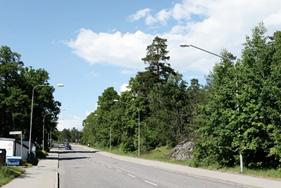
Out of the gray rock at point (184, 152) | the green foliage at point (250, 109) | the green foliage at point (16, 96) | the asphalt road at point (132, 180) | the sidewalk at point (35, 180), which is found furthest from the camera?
the green foliage at point (16, 96)

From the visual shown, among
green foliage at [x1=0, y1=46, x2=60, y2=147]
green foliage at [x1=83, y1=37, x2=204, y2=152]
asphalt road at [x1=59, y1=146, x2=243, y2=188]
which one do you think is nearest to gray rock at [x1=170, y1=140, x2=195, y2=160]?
green foliage at [x1=83, y1=37, x2=204, y2=152]

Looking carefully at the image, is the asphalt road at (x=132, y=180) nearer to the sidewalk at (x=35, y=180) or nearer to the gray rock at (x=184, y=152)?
the sidewalk at (x=35, y=180)

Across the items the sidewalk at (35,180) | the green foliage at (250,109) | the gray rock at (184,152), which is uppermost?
the green foliage at (250,109)

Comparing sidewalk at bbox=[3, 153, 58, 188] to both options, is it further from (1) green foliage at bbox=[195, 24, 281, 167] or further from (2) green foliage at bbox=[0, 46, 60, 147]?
(2) green foliage at bbox=[0, 46, 60, 147]

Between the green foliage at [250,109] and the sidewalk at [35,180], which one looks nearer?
the sidewalk at [35,180]

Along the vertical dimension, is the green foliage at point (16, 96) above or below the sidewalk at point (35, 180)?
above

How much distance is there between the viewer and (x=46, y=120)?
79812 mm

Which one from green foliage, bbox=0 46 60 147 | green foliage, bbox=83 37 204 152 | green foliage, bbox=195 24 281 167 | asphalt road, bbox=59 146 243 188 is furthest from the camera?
green foliage, bbox=83 37 204 152

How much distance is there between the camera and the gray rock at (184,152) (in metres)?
50.9

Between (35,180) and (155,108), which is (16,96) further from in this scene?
(35,180)

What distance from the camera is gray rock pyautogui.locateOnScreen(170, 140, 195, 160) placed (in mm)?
50859

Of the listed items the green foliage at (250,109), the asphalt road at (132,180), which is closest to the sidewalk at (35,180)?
the asphalt road at (132,180)

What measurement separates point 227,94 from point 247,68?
3.11 meters

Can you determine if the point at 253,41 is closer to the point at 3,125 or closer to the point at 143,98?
the point at 3,125
